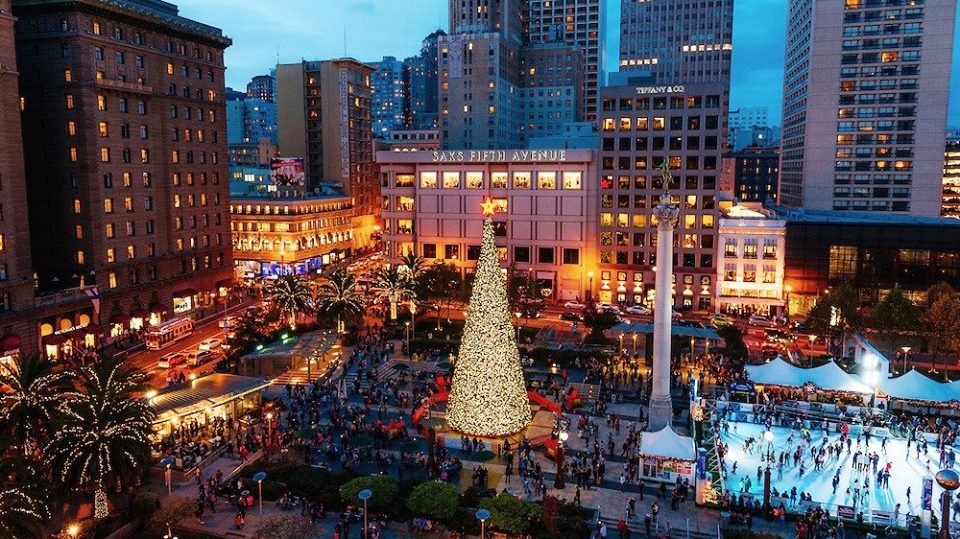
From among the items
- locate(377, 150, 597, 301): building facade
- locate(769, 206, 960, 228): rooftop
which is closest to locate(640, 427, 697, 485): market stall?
locate(769, 206, 960, 228): rooftop

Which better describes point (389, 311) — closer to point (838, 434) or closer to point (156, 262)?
point (156, 262)

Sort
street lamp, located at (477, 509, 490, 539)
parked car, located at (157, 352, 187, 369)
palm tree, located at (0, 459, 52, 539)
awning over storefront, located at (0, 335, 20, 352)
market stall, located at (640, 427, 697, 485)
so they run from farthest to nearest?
parked car, located at (157, 352, 187, 369), awning over storefront, located at (0, 335, 20, 352), market stall, located at (640, 427, 697, 485), street lamp, located at (477, 509, 490, 539), palm tree, located at (0, 459, 52, 539)

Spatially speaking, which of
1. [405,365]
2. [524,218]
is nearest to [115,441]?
→ [405,365]

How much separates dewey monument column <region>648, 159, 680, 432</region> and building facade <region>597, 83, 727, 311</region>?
47450 millimetres

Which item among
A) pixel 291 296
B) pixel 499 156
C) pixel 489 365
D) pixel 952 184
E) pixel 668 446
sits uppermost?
pixel 499 156

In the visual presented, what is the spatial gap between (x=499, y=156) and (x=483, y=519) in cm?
7480

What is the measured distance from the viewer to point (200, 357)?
6744cm

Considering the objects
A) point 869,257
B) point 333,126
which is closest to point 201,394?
point 869,257

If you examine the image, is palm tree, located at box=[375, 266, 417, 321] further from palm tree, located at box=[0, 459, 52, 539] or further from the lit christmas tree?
palm tree, located at box=[0, 459, 52, 539]

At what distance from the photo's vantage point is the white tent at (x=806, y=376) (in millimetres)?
53719

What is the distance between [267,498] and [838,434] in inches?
1532

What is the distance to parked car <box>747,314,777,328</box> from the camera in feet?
275

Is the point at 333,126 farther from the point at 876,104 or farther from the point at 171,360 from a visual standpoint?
the point at 876,104

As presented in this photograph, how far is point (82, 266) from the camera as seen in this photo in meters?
74.6
